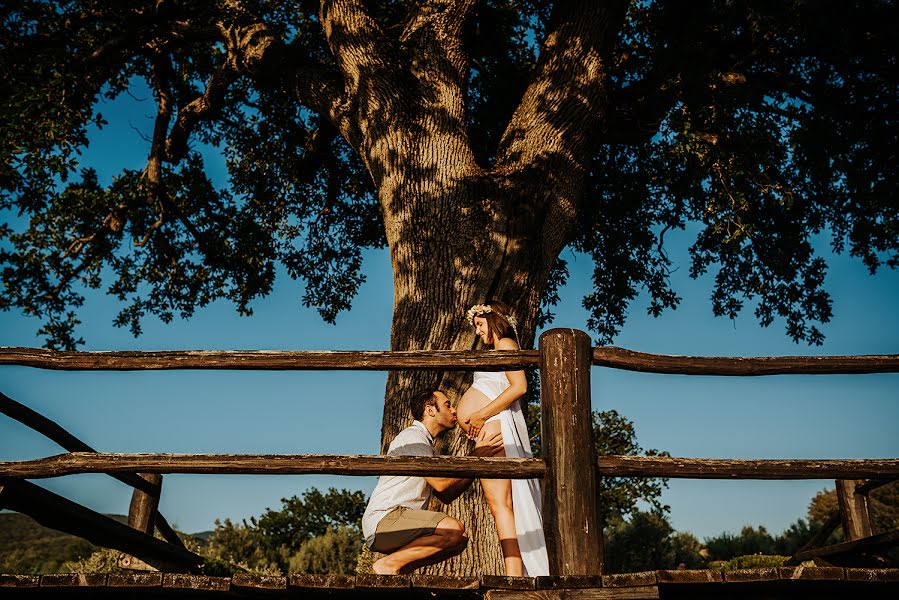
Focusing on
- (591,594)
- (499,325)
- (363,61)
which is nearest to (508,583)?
(591,594)

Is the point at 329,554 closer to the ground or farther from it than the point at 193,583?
closer to the ground

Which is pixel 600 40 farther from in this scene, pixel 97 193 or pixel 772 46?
pixel 97 193

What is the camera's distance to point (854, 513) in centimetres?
977

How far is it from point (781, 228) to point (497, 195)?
27.2 ft

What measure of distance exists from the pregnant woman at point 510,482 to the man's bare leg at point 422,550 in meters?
0.36

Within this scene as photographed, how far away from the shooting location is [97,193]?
15.2 m

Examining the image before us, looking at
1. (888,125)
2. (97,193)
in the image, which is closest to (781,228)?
(888,125)

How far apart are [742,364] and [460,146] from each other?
5.38 meters

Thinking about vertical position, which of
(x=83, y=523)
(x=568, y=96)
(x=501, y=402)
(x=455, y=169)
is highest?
(x=568, y=96)

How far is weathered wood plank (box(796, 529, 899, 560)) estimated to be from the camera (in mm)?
7199

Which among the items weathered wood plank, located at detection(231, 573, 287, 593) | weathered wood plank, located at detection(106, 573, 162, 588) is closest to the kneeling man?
weathered wood plank, located at detection(231, 573, 287, 593)

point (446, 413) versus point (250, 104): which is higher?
point (250, 104)

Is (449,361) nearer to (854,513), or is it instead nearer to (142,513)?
(142,513)

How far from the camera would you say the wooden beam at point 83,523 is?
5.34 metres
